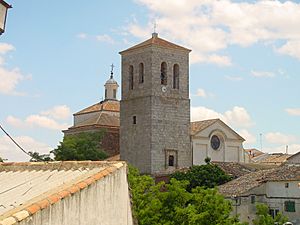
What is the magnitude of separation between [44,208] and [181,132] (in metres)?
44.5

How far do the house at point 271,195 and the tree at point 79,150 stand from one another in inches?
693

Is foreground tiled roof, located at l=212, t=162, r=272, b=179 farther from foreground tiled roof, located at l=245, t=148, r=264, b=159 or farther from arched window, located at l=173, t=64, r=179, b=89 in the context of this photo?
foreground tiled roof, located at l=245, t=148, r=264, b=159

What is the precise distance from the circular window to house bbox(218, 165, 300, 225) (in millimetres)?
14602

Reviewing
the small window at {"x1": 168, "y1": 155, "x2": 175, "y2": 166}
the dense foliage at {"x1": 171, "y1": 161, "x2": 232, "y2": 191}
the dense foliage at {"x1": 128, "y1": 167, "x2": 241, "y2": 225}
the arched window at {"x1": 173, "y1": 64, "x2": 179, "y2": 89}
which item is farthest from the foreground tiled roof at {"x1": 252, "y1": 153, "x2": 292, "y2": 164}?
the dense foliage at {"x1": 128, "y1": 167, "x2": 241, "y2": 225}

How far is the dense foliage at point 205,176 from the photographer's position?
42031 mm

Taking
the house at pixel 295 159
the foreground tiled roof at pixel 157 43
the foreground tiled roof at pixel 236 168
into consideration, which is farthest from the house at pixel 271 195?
the foreground tiled roof at pixel 157 43

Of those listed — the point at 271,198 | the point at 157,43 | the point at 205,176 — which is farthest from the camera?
the point at 157,43

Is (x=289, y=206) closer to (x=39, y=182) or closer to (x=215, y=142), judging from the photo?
(x=215, y=142)

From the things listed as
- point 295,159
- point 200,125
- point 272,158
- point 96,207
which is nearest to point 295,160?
point 295,159

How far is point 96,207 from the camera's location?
7945mm

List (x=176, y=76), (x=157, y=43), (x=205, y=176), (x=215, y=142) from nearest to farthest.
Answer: (x=205, y=176), (x=157, y=43), (x=176, y=76), (x=215, y=142)

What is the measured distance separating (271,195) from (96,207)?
30452 mm

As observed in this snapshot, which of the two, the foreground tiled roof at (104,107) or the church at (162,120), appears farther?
the foreground tiled roof at (104,107)

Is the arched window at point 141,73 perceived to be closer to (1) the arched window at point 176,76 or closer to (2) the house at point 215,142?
(1) the arched window at point 176,76
